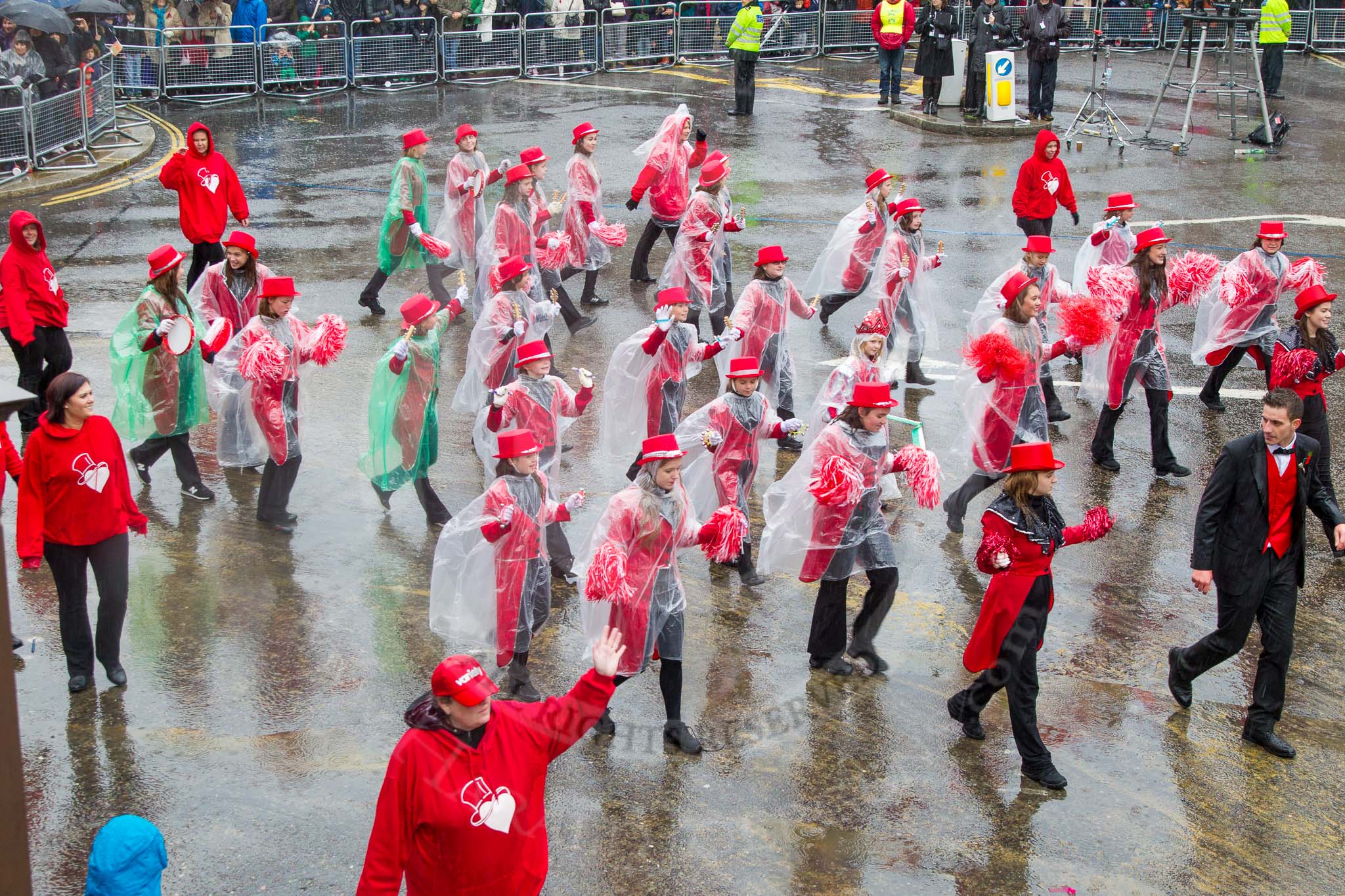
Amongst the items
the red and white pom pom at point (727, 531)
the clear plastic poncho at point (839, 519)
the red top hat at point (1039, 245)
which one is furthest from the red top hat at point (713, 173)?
the red and white pom pom at point (727, 531)

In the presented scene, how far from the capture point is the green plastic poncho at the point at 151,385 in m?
9.65

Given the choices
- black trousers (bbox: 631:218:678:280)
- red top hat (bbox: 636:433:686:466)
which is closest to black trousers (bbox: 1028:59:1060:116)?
black trousers (bbox: 631:218:678:280)

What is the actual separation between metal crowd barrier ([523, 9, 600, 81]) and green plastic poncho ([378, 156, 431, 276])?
1283 centimetres

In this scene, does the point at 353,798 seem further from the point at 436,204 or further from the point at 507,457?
the point at 436,204

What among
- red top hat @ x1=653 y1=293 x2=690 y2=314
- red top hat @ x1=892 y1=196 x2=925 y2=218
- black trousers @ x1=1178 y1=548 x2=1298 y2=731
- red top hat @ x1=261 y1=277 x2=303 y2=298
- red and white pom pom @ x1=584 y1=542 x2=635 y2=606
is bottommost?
black trousers @ x1=1178 y1=548 x2=1298 y2=731

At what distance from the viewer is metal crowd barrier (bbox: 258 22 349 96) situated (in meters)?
23.8

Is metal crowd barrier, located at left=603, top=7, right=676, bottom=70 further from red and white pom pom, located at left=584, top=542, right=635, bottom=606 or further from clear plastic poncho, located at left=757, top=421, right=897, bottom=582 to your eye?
red and white pom pom, located at left=584, top=542, right=635, bottom=606

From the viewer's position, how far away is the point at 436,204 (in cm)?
1741

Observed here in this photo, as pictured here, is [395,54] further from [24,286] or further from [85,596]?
[85,596]

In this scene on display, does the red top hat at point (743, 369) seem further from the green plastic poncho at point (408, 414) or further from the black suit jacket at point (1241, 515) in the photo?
the black suit jacket at point (1241, 515)

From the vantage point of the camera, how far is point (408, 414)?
9.44 m

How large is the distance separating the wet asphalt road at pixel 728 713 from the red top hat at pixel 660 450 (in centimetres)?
154

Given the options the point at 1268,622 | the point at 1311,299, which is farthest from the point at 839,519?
the point at 1311,299

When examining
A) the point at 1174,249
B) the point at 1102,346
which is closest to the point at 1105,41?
the point at 1174,249
